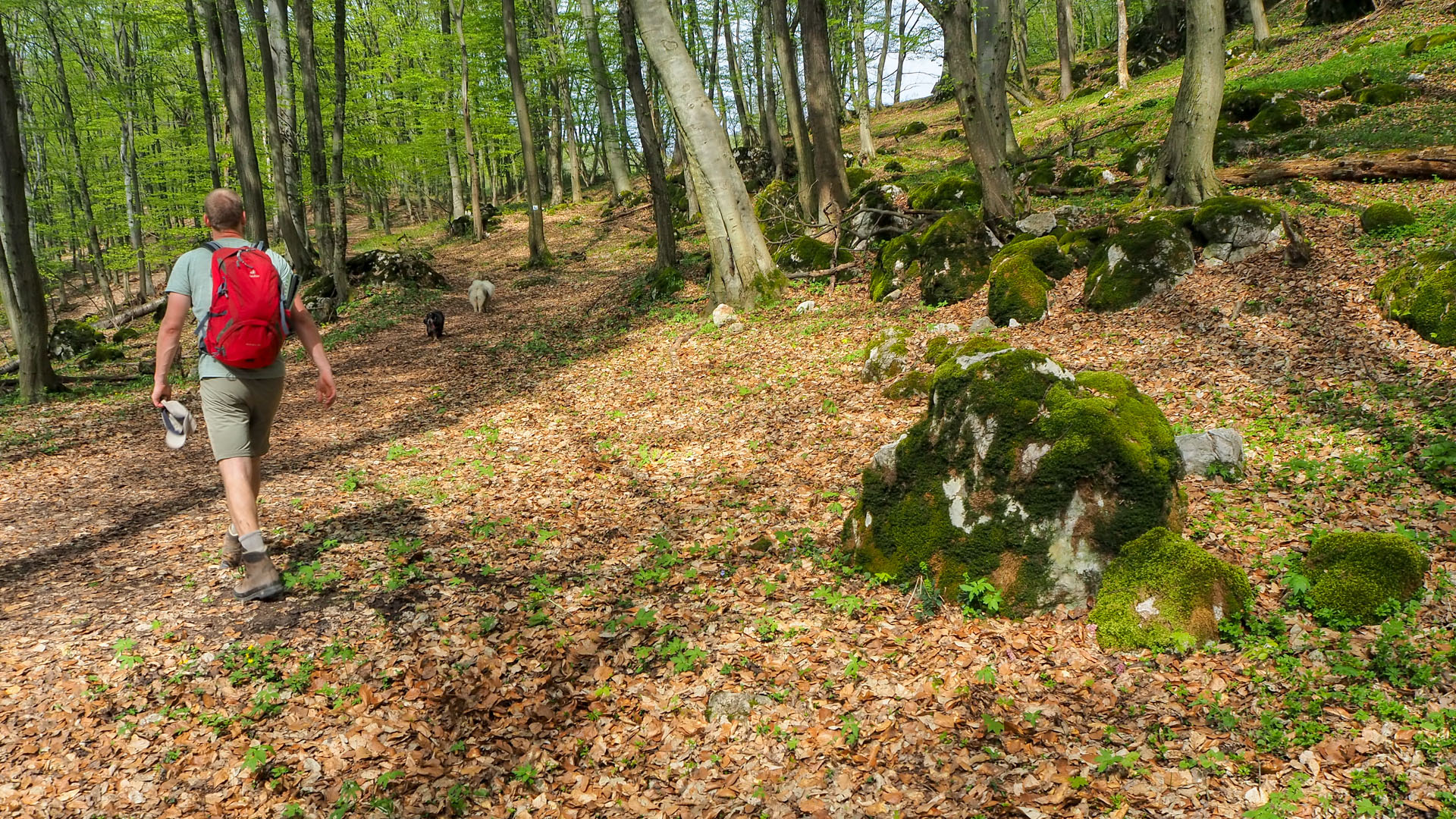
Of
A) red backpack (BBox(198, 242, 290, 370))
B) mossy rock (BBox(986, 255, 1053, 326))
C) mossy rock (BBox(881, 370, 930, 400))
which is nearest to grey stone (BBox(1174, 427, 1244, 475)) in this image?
mossy rock (BBox(881, 370, 930, 400))

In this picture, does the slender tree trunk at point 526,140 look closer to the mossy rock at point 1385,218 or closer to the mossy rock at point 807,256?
the mossy rock at point 807,256

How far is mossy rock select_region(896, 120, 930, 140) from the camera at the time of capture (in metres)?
30.3

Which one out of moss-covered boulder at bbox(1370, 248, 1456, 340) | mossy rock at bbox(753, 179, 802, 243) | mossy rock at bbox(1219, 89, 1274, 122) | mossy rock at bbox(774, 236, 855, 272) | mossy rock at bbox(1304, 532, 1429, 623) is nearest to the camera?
mossy rock at bbox(1304, 532, 1429, 623)

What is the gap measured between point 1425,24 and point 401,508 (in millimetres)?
25372

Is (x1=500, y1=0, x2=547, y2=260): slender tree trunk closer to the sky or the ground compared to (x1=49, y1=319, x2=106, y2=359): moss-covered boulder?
closer to the sky

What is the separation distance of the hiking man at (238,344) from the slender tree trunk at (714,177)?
7.36m

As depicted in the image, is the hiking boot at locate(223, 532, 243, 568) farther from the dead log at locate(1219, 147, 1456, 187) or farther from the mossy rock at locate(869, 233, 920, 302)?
the dead log at locate(1219, 147, 1456, 187)

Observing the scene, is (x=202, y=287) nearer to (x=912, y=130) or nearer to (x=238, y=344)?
(x=238, y=344)

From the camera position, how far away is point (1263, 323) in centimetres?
727

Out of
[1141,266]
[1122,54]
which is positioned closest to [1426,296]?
[1141,266]

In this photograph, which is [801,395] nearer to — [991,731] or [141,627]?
[991,731]

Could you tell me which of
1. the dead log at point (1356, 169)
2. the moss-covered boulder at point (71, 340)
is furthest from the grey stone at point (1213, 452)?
the moss-covered boulder at point (71, 340)

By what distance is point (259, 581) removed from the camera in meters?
4.37

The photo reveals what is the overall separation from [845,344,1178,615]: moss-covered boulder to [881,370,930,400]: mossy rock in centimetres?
251
